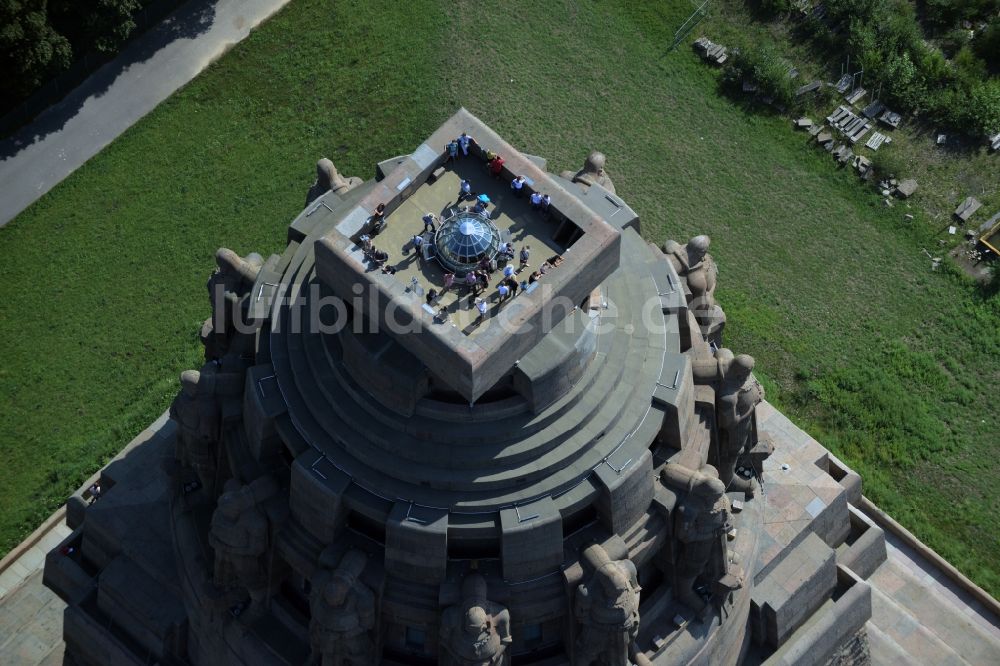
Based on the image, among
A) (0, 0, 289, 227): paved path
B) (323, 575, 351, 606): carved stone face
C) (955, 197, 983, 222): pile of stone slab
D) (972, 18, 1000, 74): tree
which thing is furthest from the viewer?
(972, 18, 1000, 74): tree

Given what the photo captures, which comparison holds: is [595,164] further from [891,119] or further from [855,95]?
[855,95]

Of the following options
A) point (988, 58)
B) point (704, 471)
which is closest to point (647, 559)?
point (704, 471)

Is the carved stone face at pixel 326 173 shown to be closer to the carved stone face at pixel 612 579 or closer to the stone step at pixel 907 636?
the carved stone face at pixel 612 579

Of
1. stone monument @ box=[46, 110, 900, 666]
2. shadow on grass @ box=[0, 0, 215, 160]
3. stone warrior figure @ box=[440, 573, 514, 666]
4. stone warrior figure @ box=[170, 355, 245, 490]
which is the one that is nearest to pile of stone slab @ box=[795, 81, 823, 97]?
stone monument @ box=[46, 110, 900, 666]

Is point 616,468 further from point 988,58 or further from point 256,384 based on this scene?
point 988,58

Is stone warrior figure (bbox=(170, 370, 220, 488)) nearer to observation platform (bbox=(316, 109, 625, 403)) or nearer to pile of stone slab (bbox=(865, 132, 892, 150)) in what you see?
observation platform (bbox=(316, 109, 625, 403))

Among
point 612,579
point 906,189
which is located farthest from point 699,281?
point 906,189

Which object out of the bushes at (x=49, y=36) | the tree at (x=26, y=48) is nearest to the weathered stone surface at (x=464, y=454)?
the tree at (x=26, y=48)

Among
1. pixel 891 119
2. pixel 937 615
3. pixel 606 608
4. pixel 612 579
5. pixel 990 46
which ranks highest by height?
pixel 990 46
